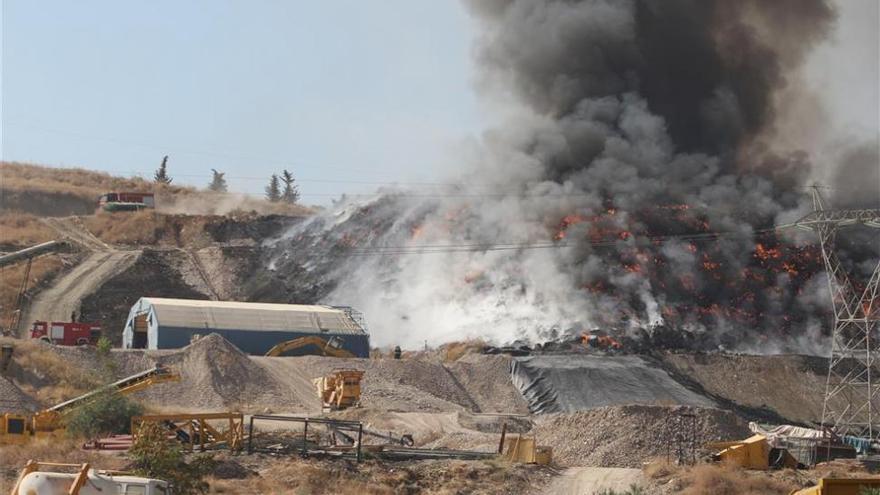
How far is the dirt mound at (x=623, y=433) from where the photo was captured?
46.6m

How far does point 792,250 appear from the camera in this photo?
3612 inches

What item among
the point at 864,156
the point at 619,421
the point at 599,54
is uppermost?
the point at 599,54

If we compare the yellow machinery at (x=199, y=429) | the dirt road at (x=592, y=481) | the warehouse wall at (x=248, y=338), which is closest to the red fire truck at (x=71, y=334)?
the warehouse wall at (x=248, y=338)

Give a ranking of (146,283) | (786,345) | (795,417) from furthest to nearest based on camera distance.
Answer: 1. (146,283)
2. (786,345)
3. (795,417)

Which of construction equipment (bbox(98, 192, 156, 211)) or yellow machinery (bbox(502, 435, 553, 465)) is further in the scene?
construction equipment (bbox(98, 192, 156, 211))

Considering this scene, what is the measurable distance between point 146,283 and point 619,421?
166 ft

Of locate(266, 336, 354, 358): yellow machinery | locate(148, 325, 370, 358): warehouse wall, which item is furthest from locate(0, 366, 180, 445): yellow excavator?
locate(266, 336, 354, 358): yellow machinery

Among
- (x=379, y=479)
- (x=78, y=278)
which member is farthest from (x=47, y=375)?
(x=78, y=278)

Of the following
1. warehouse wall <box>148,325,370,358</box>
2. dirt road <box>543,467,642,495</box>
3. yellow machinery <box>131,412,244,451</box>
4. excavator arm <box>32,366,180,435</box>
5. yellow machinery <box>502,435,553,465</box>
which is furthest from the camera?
warehouse wall <box>148,325,370,358</box>

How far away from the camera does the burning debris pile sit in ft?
274

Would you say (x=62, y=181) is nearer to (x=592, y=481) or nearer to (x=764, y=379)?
(x=764, y=379)

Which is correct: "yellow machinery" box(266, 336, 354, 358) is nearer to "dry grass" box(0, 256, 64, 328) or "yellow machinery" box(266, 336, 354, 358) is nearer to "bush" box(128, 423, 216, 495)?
"dry grass" box(0, 256, 64, 328)

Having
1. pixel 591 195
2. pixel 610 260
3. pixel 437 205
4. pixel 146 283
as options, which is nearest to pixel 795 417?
pixel 610 260

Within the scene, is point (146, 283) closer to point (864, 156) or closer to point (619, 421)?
point (619, 421)
